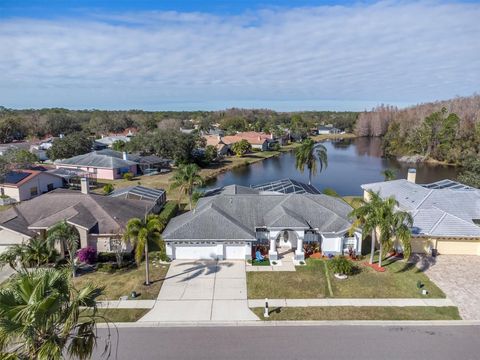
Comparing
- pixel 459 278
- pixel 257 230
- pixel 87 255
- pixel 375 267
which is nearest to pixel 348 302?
pixel 375 267

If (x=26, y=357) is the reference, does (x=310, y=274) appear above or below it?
below

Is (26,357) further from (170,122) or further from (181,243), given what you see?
(170,122)

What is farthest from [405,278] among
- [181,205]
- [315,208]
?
[181,205]

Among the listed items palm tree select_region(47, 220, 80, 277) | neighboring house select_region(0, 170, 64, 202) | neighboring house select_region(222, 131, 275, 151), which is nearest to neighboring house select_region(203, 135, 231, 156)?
neighboring house select_region(222, 131, 275, 151)

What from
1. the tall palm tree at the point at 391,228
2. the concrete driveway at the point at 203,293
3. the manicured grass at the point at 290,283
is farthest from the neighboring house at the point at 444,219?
the concrete driveway at the point at 203,293

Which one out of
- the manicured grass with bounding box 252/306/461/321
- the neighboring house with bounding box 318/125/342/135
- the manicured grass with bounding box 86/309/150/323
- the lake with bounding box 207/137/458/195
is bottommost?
the manicured grass with bounding box 86/309/150/323

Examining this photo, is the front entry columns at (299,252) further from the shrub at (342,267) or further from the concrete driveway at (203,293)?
the concrete driveway at (203,293)

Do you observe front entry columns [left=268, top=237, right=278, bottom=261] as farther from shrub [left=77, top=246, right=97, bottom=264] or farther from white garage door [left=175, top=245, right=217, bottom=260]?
shrub [left=77, top=246, right=97, bottom=264]
